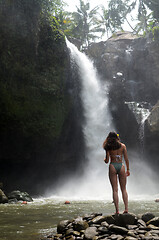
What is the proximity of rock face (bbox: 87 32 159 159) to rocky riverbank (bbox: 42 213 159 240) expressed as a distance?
1610 cm

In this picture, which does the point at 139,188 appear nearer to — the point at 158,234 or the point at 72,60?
the point at 72,60

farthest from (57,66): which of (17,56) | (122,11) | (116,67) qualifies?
(122,11)

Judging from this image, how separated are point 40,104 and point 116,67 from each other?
13.9 meters

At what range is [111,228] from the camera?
184 inches

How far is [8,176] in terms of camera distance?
17891mm

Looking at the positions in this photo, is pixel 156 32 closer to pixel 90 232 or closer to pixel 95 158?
pixel 95 158

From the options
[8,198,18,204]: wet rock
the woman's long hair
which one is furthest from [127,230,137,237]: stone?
[8,198,18,204]: wet rock

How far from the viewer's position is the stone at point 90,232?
4.44 meters

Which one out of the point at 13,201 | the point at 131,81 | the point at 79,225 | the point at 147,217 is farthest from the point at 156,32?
the point at 79,225

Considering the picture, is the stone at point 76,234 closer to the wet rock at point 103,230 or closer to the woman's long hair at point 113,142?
the wet rock at point 103,230

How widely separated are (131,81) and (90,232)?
24.5m

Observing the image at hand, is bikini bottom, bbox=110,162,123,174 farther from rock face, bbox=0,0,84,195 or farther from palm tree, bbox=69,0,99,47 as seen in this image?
palm tree, bbox=69,0,99,47

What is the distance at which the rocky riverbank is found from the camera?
4395 mm

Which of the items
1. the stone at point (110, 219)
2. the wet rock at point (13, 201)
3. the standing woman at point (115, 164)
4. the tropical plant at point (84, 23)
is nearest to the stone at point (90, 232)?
the stone at point (110, 219)
